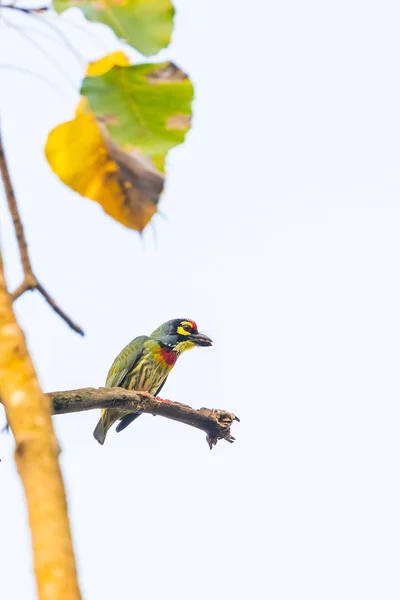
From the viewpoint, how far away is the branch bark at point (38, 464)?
91 centimetres

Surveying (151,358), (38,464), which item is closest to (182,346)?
(151,358)

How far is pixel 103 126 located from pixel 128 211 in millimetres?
197

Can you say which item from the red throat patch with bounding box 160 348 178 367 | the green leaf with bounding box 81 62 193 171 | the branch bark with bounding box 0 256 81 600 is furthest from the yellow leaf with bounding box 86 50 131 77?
the red throat patch with bounding box 160 348 178 367

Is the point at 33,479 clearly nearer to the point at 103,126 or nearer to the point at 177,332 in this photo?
the point at 103,126

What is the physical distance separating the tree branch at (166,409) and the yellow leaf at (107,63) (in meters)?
2.33

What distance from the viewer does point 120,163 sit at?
72.2 inches

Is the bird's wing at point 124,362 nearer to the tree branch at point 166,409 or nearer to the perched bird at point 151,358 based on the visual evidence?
the perched bird at point 151,358

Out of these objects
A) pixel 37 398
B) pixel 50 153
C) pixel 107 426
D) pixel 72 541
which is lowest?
pixel 107 426

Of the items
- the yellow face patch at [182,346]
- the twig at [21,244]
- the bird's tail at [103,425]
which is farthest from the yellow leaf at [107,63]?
the yellow face patch at [182,346]

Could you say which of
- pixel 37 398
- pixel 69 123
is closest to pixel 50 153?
pixel 69 123

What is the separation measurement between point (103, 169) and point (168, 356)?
6962 millimetres

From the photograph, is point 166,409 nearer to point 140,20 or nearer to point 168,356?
point 140,20

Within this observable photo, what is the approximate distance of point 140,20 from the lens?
6.02ft

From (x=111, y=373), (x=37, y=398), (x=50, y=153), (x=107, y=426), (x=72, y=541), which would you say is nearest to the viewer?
(x=72, y=541)
